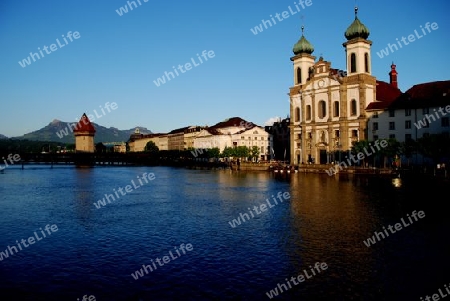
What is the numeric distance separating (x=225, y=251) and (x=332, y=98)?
234 ft

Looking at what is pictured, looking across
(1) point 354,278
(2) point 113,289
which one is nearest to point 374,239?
(1) point 354,278

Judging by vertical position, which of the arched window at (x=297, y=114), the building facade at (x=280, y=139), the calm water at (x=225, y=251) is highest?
the arched window at (x=297, y=114)

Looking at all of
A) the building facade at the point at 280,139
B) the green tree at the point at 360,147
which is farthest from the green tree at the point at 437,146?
the building facade at the point at 280,139

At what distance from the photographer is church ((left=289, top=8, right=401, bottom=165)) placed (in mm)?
82688

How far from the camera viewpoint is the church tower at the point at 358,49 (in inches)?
3287

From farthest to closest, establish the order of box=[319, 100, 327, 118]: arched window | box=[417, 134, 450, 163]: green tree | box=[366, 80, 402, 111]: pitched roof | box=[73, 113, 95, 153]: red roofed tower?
box=[73, 113, 95, 153]: red roofed tower → box=[319, 100, 327, 118]: arched window → box=[366, 80, 402, 111]: pitched roof → box=[417, 134, 450, 163]: green tree

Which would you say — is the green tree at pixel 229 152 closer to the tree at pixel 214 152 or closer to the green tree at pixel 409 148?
the tree at pixel 214 152

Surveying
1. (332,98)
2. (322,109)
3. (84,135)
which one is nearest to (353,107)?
(332,98)

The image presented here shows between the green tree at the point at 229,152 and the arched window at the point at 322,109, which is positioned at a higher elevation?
the arched window at the point at 322,109

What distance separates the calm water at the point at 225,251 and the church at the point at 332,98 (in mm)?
46723

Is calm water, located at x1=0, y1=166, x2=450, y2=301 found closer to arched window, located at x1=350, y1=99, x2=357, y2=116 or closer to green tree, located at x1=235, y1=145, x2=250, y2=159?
arched window, located at x1=350, y1=99, x2=357, y2=116

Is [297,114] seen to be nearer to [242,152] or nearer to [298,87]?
[298,87]

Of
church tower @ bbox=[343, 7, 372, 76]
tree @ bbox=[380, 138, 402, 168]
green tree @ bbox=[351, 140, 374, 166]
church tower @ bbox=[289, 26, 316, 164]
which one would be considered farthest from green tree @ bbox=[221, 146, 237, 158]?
tree @ bbox=[380, 138, 402, 168]

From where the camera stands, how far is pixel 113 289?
52.4ft
